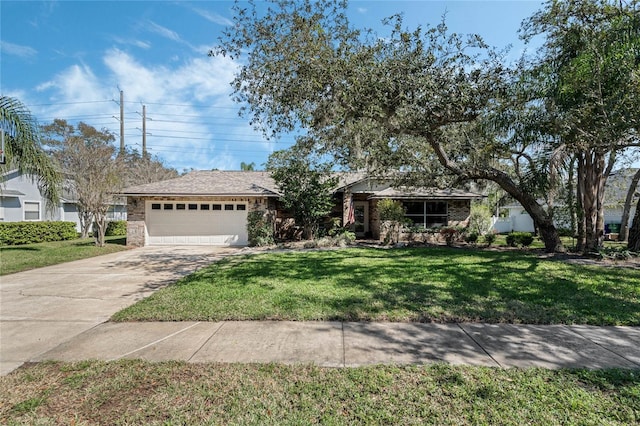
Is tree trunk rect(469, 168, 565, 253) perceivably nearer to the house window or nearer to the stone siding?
the stone siding

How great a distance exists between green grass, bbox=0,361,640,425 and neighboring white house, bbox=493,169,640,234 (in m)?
21.6

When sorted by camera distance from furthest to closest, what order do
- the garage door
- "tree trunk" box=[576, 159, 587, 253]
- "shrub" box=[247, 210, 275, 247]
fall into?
the garage door, "shrub" box=[247, 210, 275, 247], "tree trunk" box=[576, 159, 587, 253]

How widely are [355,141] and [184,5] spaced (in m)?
7.03

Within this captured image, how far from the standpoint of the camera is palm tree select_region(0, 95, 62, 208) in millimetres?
10094

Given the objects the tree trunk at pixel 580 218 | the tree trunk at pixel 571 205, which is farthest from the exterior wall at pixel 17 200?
the tree trunk at pixel 580 218

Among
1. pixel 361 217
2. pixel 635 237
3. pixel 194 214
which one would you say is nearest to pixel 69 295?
pixel 194 214

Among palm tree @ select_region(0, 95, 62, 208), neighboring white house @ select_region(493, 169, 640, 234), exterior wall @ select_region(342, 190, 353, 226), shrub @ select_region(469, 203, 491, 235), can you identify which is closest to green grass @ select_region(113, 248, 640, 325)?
palm tree @ select_region(0, 95, 62, 208)

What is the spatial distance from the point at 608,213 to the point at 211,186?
93.2ft

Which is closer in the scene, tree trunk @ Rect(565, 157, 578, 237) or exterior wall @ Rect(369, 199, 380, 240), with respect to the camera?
tree trunk @ Rect(565, 157, 578, 237)

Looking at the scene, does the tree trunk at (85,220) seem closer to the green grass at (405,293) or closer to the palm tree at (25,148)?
the palm tree at (25,148)

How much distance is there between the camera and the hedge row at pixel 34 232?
1580 cm

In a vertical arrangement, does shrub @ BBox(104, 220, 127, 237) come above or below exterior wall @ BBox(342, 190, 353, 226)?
below

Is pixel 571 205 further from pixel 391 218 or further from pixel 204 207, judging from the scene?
pixel 204 207

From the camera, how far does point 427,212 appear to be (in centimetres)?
1769
